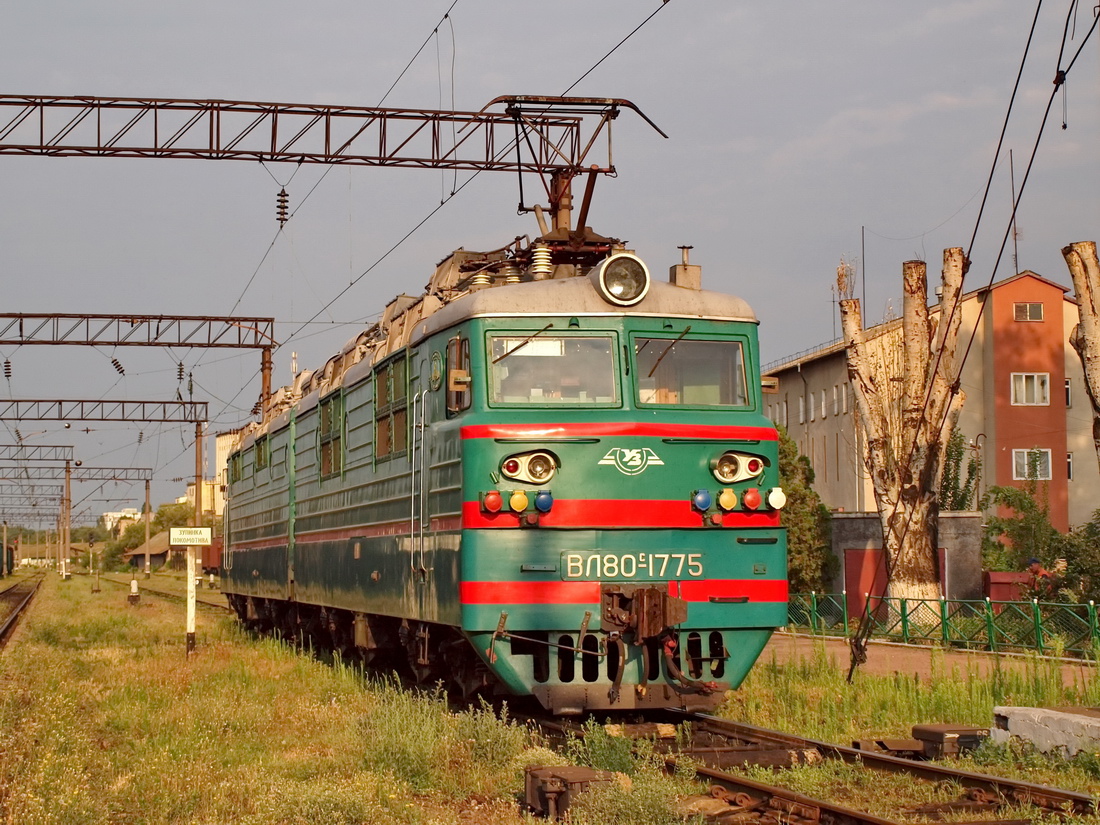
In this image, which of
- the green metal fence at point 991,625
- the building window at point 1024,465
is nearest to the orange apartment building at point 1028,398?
the building window at point 1024,465

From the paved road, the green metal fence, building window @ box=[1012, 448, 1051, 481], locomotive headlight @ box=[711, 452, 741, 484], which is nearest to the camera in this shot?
locomotive headlight @ box=[711, 452, 741, 484]

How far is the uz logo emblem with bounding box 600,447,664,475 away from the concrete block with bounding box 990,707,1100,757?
311 centimetres

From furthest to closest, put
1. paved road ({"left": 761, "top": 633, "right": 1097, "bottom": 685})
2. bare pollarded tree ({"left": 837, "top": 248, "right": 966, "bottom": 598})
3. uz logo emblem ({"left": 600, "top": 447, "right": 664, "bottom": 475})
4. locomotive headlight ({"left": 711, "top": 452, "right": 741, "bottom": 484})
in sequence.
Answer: bare pollarded tree ({"left": 837, "top": 248, "right": 966, "bottom": 598}), paved road ({"left": 761, "top": 633, "right": 1097, "bottom": 685}), locomotive headlight ({"left": 711, "top": 452, "right": 741, "bottom": 484}), uz logo emblem ({"left": 600, "top": 447, "right": 664, "bottom": 475})

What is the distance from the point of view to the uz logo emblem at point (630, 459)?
35.0ft

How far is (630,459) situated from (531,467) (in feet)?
2.55

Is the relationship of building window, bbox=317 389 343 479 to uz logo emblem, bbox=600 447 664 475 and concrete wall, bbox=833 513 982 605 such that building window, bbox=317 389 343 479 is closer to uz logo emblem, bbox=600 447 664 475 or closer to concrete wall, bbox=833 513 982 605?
uz logo emblem, bbox=600 447 664 475

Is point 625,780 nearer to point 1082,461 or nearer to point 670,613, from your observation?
point 670,613

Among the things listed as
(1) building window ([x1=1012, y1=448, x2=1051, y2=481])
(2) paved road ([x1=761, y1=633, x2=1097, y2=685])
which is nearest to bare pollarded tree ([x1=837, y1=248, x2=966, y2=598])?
(2) paved road ([x1=761, y1=633, x2=1097, y2=685])

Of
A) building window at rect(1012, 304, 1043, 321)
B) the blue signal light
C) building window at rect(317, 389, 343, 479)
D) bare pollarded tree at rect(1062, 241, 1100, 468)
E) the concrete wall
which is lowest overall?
the concrete wall

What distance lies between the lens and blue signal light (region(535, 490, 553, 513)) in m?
10.4

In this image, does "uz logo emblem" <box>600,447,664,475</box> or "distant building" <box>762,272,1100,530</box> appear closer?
"uz logo emblem" <box>600,447,664,475</box>

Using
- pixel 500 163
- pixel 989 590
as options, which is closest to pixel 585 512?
pixel 500 163

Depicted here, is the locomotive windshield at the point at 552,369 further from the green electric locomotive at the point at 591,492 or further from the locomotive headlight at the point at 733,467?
the locomotive headlight at the point at 733,467

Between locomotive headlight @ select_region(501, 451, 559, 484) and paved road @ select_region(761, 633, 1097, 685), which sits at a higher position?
locomotive headlight @ select_region(501, 451, 559, 484)
